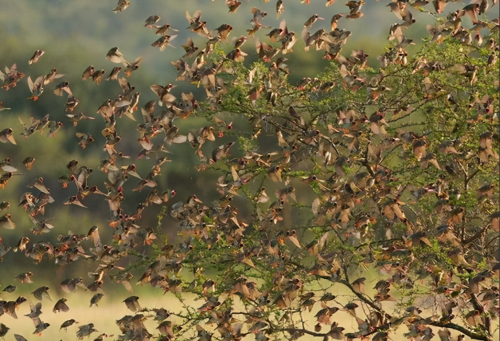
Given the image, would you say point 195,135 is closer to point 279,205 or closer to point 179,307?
point 279,205

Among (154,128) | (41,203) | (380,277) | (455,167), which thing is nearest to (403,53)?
(455,167)

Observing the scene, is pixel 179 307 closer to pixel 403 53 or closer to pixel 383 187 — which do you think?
pixel 383 187

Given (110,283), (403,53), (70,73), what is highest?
(70,73)

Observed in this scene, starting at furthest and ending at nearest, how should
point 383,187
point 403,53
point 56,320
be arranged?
1. point 56,320
2. point 403,53
3. point 383,187

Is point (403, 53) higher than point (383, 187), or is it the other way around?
point (403, 53)

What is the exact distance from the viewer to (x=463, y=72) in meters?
3.20

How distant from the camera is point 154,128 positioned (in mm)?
3174

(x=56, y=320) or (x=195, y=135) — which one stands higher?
(x=195, y=135)

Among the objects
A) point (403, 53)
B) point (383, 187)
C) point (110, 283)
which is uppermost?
point (403, 53)

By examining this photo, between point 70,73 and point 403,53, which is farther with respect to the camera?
point 70,73

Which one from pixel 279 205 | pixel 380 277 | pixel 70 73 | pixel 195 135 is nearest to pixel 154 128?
pixel 195 135

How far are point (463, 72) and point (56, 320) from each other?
251 cm

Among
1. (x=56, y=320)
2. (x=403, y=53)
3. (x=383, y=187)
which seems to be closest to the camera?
(x=383, y=187)

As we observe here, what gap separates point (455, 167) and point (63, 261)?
180 cm
